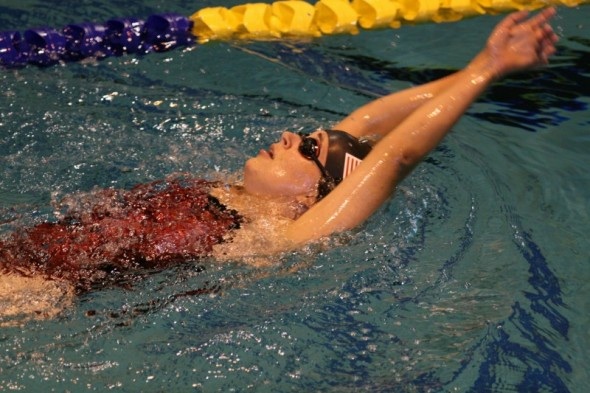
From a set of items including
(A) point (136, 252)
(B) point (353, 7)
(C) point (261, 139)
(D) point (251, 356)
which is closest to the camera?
(D) point (251, 356)

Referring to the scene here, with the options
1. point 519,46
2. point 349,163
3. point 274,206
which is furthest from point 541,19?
point 274,206

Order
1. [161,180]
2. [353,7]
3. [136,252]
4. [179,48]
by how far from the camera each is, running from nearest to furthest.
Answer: [136,252], [161,180], [179,48], [353,7]

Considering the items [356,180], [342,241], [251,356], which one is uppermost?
[356,180]

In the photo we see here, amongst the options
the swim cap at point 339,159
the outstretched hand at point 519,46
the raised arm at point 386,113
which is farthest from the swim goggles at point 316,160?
the outstretched hand at point 519,46

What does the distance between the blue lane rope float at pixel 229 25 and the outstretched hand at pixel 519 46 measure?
8.05 ft

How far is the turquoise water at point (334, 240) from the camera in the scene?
2.69 metres

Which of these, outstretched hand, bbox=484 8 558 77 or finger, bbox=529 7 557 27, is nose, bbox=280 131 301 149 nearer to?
outstretched hand, bbox=484 8 558 77

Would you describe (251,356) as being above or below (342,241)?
below

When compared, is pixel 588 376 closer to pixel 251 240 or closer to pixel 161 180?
pixel 251 240

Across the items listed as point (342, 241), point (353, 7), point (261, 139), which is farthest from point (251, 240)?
point (353, 7)

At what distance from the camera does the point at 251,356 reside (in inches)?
107

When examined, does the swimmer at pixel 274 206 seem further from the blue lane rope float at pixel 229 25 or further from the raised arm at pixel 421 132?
the blue lane rope float at pixel 229 25

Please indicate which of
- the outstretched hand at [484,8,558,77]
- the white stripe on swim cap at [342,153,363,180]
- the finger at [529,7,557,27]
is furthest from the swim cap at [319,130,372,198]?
the finger at [529,7,557,27]

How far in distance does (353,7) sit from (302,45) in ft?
1.75
